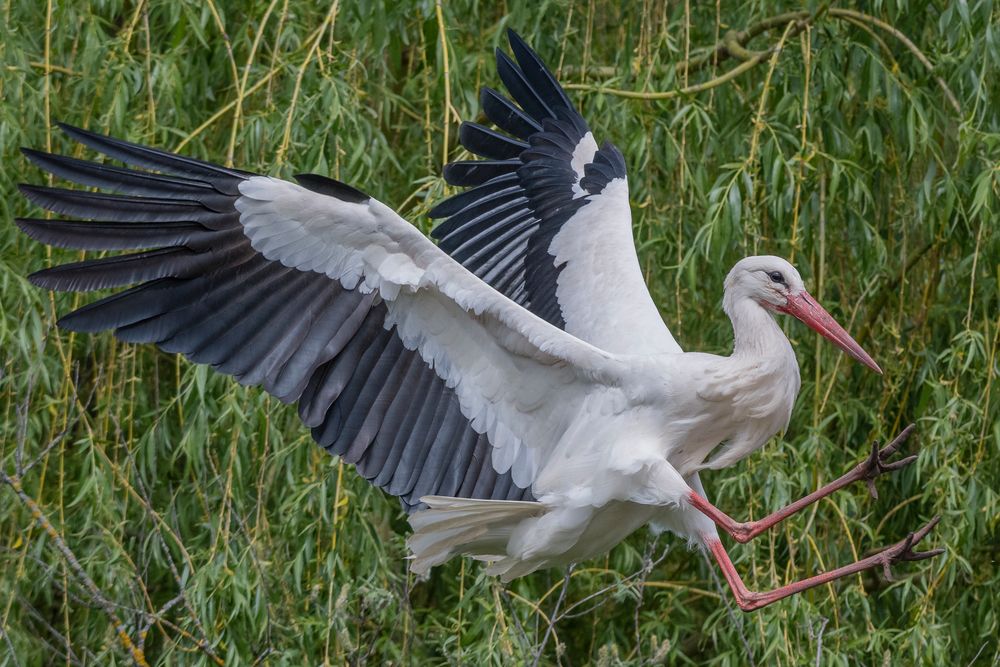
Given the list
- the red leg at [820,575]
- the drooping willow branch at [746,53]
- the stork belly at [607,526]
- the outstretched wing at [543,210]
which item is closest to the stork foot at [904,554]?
the red leg at [820,575]

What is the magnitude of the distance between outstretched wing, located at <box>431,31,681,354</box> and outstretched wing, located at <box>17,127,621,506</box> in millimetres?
582

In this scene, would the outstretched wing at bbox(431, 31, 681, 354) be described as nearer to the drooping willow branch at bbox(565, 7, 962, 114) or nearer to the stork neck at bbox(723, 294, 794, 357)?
the drooping willow branch at bbox(565, 7, 962, 114)

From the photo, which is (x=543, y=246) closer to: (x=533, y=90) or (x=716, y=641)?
(x=533, y=90)

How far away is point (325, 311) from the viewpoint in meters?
3.47

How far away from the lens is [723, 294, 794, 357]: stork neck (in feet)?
12.1

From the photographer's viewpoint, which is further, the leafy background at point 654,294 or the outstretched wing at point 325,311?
the leafy background at point 654,294

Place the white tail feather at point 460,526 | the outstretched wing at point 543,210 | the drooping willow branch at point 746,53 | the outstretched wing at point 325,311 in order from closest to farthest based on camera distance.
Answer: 1. the outstretched wing at point 325,311
2. the white tail feather at point 460,526
3. the outstretched wing at point 543,210
4. the drooping willow branch at point 746,53

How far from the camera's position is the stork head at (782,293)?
148 inches

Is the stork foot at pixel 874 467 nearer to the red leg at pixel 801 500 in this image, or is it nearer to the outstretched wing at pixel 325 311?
the red leg at pixel 801 500

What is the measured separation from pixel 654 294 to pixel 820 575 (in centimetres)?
126

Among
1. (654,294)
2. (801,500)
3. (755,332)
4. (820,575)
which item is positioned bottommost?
(820,575)

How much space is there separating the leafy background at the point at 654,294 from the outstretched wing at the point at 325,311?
13.5 inches

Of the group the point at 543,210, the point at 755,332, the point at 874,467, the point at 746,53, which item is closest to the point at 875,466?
the point at 874,467

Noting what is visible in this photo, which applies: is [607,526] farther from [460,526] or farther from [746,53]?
[746,53]
